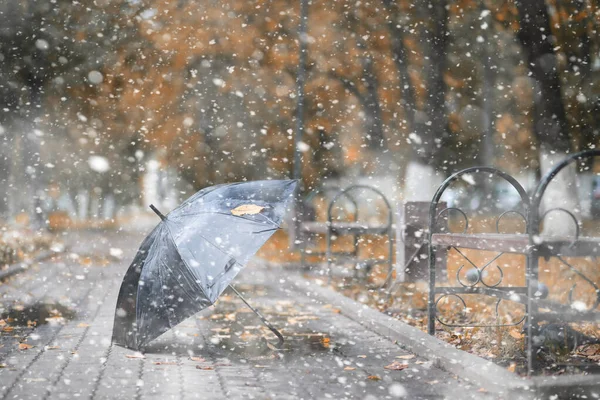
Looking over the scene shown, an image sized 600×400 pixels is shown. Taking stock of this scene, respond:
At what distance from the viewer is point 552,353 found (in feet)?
19.7

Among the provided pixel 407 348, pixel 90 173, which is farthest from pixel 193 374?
pixel 90 173

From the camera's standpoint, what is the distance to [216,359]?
704 cm

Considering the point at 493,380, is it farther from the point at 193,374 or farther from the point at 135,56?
the point at 135,56

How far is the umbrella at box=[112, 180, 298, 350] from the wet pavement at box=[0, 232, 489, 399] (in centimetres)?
45

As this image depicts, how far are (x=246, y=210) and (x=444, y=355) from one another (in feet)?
6.67

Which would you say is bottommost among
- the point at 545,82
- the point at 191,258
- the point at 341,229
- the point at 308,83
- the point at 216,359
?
the point at 216,359

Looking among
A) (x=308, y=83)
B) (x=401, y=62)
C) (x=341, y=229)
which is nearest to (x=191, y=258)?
(x=341, y=229)

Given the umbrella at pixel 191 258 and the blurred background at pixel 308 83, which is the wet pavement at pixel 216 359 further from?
the blurred background at pixel 308 83

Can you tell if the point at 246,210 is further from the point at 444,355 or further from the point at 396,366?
the point at 444,355

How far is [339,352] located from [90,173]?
4191 centimetres

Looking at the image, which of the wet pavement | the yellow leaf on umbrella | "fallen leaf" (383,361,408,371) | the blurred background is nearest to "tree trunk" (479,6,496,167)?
the blurred background

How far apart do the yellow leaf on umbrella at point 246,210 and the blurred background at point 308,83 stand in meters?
8.31

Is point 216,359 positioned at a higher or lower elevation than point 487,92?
lower

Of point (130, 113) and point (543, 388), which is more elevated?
point (130, 113)
